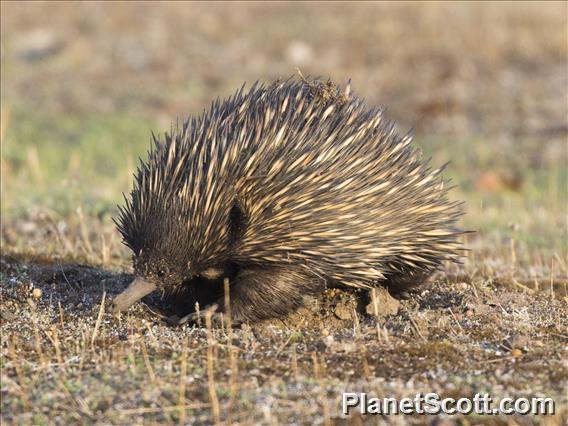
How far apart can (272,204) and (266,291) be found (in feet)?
2.01

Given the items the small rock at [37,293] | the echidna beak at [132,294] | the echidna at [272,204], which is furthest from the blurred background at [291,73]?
the echidna beak at [132,294]

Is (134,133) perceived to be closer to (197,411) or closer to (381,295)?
(381,295)

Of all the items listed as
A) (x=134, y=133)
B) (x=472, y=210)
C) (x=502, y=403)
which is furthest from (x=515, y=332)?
(x=134, y=133)

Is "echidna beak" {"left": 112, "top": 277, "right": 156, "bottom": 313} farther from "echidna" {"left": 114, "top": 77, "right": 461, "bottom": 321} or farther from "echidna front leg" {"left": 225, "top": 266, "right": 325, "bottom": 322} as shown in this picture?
"echidna front leg" {"left": 225, "top": 266, "right": 325, "bottom": 322}

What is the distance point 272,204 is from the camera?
5.89 m

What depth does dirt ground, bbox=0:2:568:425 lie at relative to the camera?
4934 mm

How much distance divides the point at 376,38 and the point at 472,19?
8.43 feet

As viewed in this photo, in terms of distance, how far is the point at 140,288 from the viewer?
593 centimetres

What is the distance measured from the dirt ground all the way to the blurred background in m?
0.07

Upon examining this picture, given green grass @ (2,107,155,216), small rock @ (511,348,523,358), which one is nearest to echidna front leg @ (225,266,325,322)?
small rock @ (511,348,523,358)

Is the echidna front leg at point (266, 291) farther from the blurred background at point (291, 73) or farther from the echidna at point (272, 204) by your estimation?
the blurred background at point (291, 73)

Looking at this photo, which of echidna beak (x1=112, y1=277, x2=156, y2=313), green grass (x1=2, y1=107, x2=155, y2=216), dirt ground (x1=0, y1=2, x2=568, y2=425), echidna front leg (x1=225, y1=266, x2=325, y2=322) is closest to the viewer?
dirt ground (x1=0, y1=2, x2=568, y2=425)

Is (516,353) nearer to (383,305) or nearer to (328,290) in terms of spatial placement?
(383,305)

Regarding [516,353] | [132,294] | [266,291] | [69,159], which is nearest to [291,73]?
[69,159]
